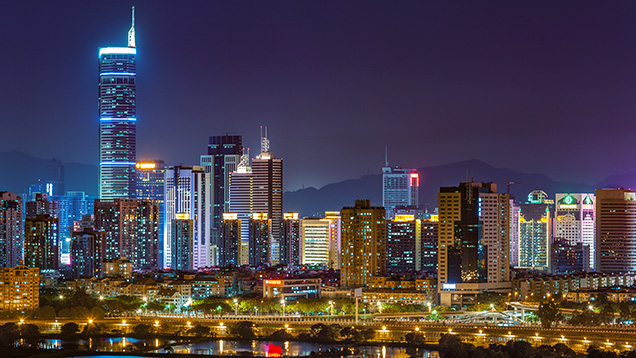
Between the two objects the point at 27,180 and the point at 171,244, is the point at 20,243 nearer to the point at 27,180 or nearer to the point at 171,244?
the point at 171,244

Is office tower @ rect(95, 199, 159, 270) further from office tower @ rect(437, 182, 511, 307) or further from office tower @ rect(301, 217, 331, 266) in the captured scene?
office tower @ rect(437, 182, 511, 307)

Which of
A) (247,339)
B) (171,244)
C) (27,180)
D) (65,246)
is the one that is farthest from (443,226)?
(27,180)

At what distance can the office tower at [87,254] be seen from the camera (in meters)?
51.7

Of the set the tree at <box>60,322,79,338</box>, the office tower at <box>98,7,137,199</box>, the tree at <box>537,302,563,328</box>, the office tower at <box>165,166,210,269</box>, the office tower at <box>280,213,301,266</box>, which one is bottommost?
the tree at <box>60,322,79,338</box>

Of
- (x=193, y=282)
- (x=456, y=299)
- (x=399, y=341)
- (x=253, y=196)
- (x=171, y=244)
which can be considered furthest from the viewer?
(x=253, y=196)

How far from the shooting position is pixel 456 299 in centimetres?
4128

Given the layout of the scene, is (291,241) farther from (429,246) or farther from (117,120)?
(117,120)

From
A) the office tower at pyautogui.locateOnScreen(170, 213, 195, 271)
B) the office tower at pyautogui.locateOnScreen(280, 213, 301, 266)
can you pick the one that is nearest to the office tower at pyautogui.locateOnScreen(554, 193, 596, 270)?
the office tower at pyautogui.locateOnScreen(280, 213, 301, 266)

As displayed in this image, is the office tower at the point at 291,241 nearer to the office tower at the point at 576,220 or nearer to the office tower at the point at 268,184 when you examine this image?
the office tower at the point at 268,184

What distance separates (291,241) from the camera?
6262 cm

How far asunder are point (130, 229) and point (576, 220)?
23708 mm

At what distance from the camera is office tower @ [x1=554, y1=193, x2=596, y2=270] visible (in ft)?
206

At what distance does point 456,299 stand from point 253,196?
28.4m

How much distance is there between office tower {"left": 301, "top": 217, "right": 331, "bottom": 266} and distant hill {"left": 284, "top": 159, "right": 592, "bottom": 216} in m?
28.1
